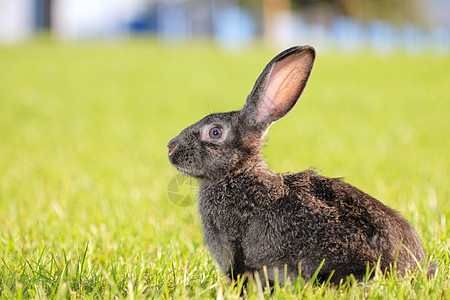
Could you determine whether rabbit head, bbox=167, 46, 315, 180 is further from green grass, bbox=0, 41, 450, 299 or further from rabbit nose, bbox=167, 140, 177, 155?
green grass, bbox=0, 41, 450, 299

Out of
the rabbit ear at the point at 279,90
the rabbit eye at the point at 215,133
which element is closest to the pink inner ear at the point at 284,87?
the rabbit ear at the point at 279,90

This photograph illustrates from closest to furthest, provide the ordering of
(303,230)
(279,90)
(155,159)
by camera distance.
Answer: (303,230) → (279,90) → (155,159)

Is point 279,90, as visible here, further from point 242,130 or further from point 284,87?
point 242,130

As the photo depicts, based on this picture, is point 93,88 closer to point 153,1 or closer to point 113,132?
point 113,132

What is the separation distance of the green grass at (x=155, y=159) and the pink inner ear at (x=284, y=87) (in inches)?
29.6

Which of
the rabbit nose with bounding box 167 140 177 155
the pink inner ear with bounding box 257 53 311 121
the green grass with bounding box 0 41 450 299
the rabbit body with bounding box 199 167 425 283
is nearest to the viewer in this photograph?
the rabbit body with bounding box 199 167 425 283

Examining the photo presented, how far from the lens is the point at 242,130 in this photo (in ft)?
10.6

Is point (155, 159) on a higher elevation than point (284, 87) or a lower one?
lower

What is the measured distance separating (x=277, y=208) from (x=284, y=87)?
2.68 feet

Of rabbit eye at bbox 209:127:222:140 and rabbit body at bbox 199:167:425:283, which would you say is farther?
rabbit eye at bbox 209:127:222:140

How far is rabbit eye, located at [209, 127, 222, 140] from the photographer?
323 cm

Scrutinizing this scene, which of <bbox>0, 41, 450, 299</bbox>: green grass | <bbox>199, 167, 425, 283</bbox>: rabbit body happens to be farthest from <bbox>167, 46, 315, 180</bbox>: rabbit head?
<bbox>0, 41, 450, 299</bbox>: green grass

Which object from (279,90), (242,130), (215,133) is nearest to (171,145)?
(215,133)

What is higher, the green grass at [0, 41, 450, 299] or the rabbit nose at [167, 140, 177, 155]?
the rabbit nose at [167, 140, 177, 155]
